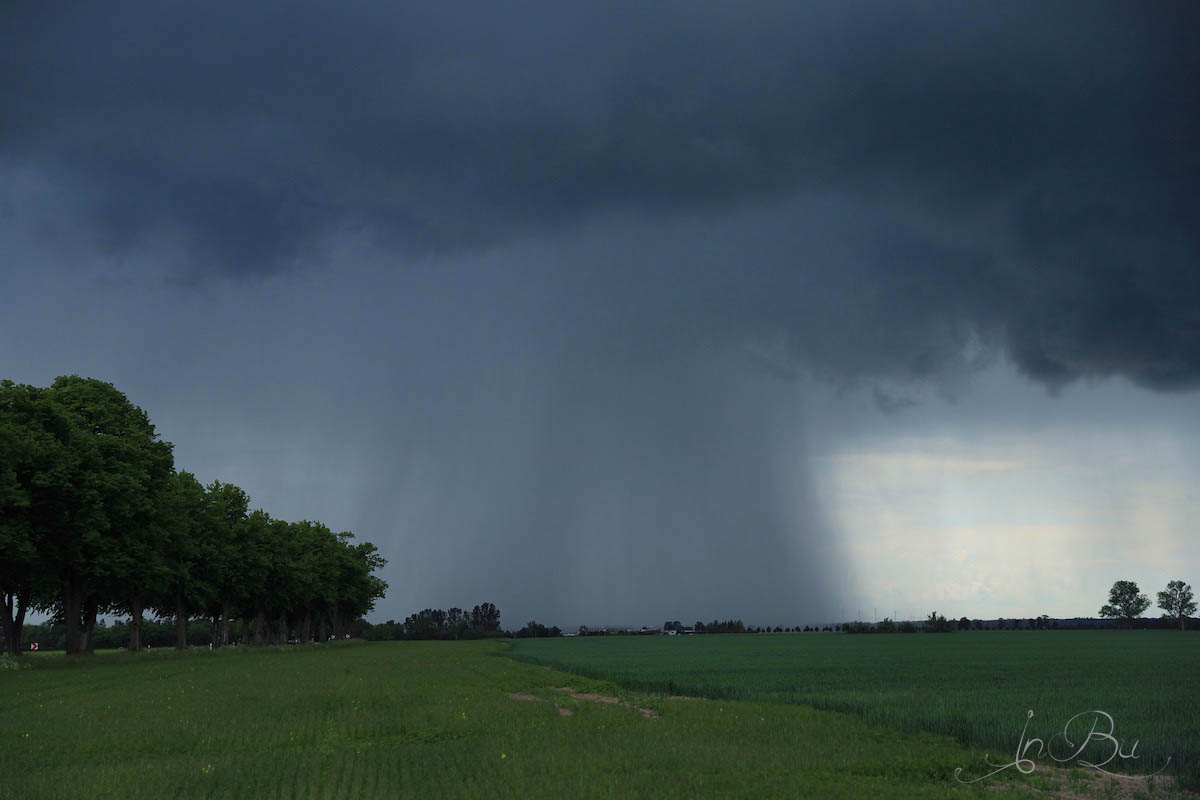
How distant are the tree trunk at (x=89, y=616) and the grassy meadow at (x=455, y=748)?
138 ft

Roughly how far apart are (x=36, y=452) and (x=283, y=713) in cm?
3193

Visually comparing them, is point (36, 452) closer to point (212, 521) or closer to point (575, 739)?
point (212, 521)

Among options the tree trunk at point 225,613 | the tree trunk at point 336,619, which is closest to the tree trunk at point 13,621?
the tree trunk at point 225,613

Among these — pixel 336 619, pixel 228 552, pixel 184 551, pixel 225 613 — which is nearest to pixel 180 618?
pixel 228 552

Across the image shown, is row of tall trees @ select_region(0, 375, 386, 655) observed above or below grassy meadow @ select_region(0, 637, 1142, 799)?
above

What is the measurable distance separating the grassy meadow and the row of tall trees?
732 inches

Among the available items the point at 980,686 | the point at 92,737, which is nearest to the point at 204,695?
the point at 92,737

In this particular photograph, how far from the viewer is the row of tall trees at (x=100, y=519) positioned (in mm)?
53625

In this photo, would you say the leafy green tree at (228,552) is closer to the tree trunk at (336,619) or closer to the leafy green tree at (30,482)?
the leafy green tree at (30,482)

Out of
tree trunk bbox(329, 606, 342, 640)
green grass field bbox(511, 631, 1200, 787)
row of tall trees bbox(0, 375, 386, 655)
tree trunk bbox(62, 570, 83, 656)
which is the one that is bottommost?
tree trunk bbox(329, 606, 342, 640)

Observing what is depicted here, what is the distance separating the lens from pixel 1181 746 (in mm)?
20875

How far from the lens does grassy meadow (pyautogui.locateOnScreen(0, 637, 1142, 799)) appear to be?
17516 mm

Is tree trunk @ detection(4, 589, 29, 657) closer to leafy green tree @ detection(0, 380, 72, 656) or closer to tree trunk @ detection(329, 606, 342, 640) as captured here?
leafy green tree @ detection(0, 380, 72, 656)

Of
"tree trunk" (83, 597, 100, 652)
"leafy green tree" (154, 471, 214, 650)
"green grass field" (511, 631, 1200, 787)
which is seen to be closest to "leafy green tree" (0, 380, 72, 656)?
"leafy green tree" (154, 471, 214, 650)
